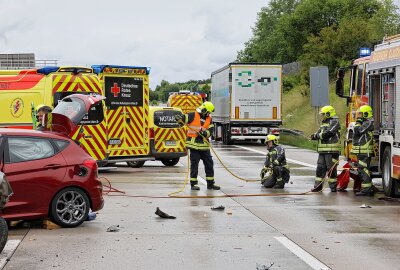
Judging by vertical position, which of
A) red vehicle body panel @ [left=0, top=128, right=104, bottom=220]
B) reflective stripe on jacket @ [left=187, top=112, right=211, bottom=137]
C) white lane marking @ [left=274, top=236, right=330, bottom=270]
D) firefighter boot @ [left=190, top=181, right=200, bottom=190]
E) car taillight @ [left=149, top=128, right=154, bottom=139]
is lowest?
white lane marking @ [left=274, top=236, right=330, bottom=270]

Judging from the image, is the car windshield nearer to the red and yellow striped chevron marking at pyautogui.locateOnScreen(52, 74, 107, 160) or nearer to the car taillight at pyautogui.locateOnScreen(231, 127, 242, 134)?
the red and yellow striped chevron marking at pyautogui.locateOnScreen(52, 74, 107, 160)

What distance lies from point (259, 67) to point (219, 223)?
77.1ft

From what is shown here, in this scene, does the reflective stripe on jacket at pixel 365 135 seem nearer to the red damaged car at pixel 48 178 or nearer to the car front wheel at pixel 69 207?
the red damaged car at pixel 48 178

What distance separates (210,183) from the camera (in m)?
16.5

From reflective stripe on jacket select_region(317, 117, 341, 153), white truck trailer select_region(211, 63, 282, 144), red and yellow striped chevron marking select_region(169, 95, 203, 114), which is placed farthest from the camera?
red and yellow striped chevron marking select_region(169, 95, 203, 114)

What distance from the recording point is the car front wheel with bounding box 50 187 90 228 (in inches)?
428

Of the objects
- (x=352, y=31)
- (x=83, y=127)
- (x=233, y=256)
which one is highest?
(x=352, y=31)

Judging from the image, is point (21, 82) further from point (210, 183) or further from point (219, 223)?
point (219, 223)

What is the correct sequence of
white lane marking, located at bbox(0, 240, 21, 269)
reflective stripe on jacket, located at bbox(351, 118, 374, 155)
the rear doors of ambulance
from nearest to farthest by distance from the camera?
white lane marking, located at bbox(0, 240, 21, 269), reflective stripe on jacket, located at bbox(351, 118, 374, 155), the rear doors of ambulance

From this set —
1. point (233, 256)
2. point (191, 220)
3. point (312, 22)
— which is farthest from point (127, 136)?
point (312, 22)

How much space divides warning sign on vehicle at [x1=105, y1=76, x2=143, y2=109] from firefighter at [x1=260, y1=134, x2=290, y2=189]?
6.11 meters

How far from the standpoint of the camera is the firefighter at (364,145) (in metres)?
15.3

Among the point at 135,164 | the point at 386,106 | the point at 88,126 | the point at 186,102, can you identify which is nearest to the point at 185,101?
the point at 186,102

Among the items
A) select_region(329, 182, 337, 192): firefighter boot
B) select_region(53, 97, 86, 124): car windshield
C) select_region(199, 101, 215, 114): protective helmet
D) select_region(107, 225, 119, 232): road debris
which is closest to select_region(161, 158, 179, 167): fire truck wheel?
select_region(199, 101, 215, 114): protective helmet
